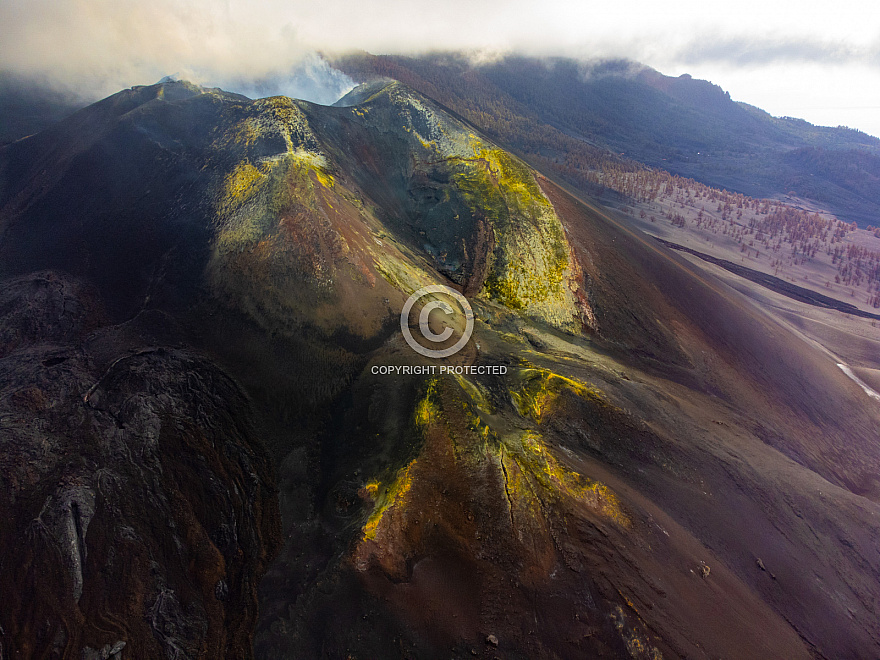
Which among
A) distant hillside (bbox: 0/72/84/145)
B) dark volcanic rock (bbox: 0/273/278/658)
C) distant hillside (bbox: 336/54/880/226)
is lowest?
dark volcanic rock (bbox: 0/273/278/658)

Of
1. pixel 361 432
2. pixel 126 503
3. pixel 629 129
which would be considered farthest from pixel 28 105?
pixel 629 129

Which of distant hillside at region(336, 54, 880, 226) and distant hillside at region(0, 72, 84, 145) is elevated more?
distant hillside at region(336, 54, 880, 226)

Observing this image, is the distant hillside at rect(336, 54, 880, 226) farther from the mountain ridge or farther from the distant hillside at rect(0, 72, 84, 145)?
the mountain ridge

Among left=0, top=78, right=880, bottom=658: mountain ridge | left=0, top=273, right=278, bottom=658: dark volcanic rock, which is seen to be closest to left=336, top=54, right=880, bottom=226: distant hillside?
left=0, top=78, right=880, bottom=658: mountain ridge

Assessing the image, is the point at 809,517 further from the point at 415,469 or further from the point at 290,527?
the point at 290,527

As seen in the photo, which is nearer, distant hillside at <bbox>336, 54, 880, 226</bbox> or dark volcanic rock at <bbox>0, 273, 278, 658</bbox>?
dark volcanic rock at <bbox>0, 273, 278, 658</bbox>

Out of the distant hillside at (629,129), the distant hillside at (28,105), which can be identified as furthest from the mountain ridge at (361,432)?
the distant hillside at (629,129)

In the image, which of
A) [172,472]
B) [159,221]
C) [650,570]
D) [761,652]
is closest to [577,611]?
[650,570]

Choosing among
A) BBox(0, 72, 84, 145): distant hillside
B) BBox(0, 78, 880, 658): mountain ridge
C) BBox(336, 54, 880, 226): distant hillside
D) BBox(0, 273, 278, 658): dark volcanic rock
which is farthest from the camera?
BBox(336, 54, 880, 226): distant hillside

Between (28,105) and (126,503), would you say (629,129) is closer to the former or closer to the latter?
(28,105)

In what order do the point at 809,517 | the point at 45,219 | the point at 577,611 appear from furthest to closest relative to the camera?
the point at 45,219, the point at 809,517, the point at 577,611
